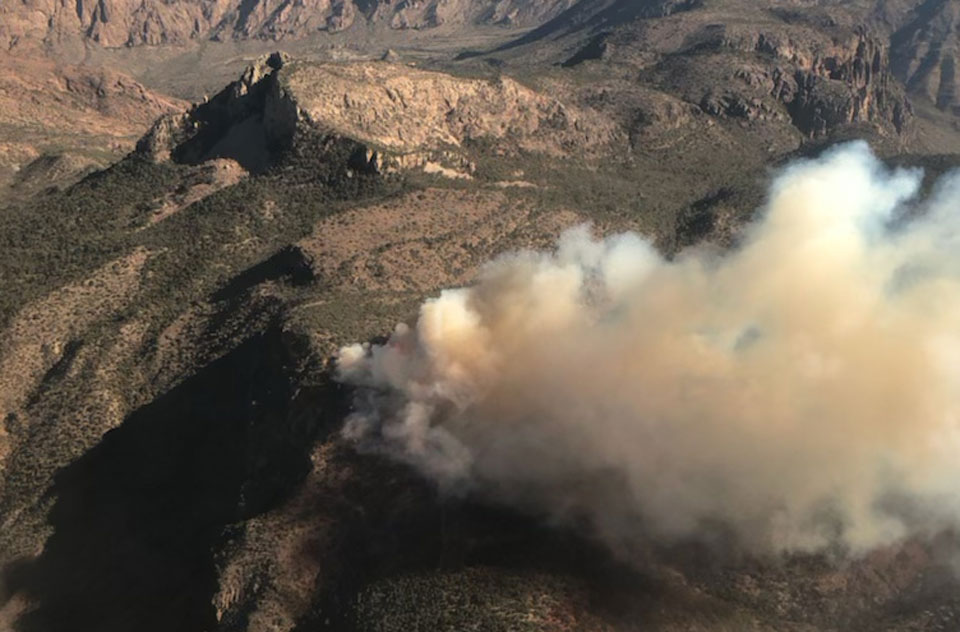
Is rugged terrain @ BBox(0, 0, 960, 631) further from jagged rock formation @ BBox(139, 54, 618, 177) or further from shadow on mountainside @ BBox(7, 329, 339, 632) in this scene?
jagged rock formation @ BBox(139, 54, 618, 177)

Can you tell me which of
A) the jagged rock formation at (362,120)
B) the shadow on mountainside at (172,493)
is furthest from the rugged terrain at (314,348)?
the jagged rock formation at (362,120)

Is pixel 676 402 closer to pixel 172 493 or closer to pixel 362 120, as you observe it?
pixel 172 493

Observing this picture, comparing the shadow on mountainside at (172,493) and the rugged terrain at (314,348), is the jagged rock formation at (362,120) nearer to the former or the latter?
the rugged terrain at (314,348)

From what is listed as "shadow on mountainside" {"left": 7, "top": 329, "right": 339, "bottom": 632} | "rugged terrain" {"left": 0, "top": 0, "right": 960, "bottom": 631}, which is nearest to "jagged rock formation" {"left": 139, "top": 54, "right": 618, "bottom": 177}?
"rugged terrain" {"left": 0, "top": 0, "right": 960, "bottom": 631}

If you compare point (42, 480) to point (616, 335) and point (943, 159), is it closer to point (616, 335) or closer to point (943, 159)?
point (616, 335)

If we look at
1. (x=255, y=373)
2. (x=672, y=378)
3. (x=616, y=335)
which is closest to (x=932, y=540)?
(x=672, y=378)
